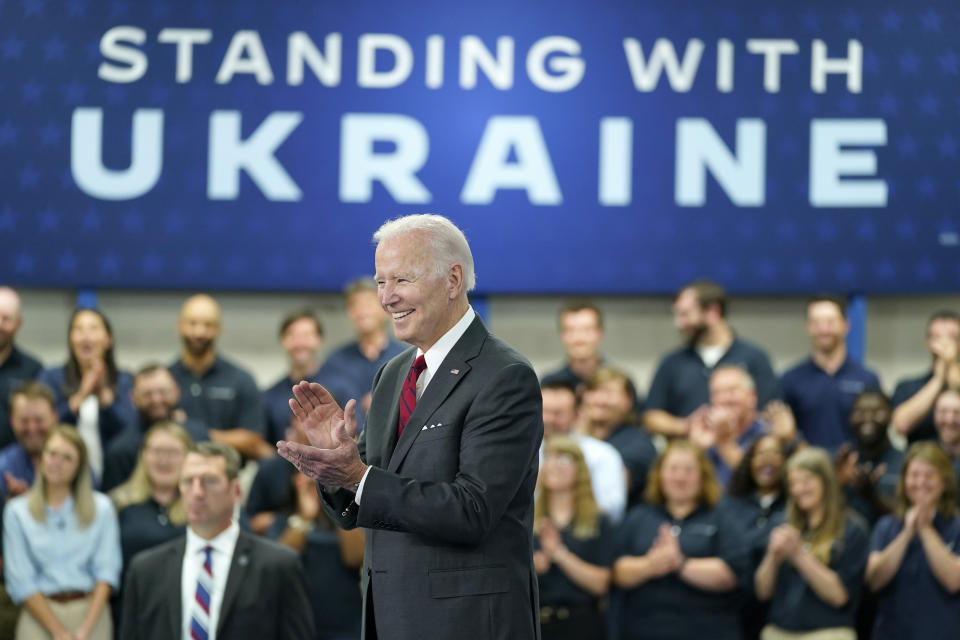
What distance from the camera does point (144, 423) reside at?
592cm

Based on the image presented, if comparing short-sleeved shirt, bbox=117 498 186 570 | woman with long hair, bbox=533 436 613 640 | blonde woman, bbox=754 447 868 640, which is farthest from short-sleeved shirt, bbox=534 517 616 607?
short-sleeved shirt, bbox=117 498 186 570

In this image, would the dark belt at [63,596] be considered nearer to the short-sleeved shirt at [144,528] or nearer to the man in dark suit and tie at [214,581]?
the short-sleeved shirt at [144,528]

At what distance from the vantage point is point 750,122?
735 cm

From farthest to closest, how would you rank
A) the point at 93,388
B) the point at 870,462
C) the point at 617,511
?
the point at 93,388 < the point at 870,462 < the point at 617,511

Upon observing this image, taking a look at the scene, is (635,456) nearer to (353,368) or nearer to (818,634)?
(818,634)

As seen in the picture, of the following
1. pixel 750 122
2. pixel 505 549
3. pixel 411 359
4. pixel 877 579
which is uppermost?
pixel 750 122

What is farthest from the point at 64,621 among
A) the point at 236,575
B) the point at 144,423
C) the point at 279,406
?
the point at 279,406

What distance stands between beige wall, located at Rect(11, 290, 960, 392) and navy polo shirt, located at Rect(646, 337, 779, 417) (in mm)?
1061

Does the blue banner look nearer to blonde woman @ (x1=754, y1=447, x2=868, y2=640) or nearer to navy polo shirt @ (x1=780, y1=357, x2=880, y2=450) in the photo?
navy polo shirt @ (x1=780, y1=357, x2=880, y2=450)

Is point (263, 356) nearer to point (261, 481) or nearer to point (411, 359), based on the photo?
point (261, 481)

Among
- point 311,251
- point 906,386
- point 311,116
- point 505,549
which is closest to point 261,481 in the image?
point 311,251

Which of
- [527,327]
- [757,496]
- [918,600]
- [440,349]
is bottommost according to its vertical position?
[918,600]

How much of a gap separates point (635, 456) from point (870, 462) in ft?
3.41

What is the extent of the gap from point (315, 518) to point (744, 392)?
6.47ft
